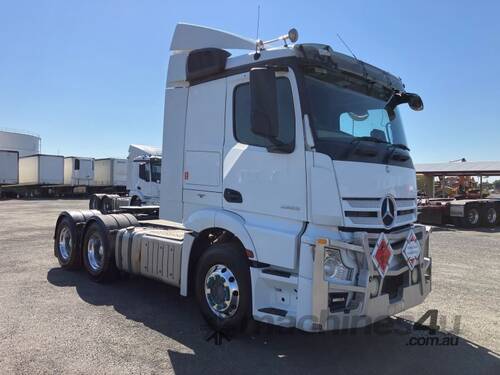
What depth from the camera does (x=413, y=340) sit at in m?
5.23

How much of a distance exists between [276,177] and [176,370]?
2140 millimetres

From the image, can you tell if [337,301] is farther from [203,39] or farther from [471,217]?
[471,217]

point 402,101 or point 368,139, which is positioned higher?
point 402,101

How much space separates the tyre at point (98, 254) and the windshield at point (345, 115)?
177 inches

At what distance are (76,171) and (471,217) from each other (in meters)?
35.8

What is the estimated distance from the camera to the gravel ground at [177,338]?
4379 millimetres

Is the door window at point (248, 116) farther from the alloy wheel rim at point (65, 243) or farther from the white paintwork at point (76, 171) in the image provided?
the white paintwork at point (76, 171)

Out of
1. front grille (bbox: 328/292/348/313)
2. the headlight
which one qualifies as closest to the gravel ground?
front grille (bbox: 328/292/348/313)

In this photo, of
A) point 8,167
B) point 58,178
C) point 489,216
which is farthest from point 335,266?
point 58,178

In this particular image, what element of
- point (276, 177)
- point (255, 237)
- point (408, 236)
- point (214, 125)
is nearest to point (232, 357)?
point (255, 237)

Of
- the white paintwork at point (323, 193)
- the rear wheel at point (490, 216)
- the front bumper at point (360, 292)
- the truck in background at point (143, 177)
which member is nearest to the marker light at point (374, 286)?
the front bumper at point (360, 292)

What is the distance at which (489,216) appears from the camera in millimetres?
20922

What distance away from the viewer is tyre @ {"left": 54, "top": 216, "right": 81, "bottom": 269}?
327 inches

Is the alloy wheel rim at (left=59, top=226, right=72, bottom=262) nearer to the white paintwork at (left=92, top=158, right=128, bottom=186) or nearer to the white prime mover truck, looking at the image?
the white prime mover truck
